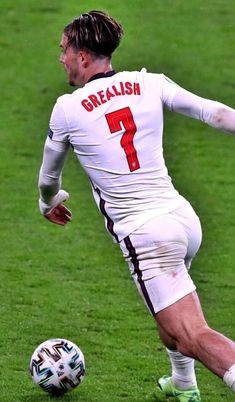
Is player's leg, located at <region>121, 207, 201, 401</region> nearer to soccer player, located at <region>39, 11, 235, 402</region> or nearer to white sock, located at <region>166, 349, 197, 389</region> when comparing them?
soccer player, located at <region>39, 11, 235, 402</region>

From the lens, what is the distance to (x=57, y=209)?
7.61 m

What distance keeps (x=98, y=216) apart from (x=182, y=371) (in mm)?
5427

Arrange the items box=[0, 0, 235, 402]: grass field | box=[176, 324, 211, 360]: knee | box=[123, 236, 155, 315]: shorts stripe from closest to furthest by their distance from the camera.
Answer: box=[176, 324, 211, 360]: knee < box=[123, 236, 155, 315]: shorts stripe < box=[0, 0, 235, 402]: grass field

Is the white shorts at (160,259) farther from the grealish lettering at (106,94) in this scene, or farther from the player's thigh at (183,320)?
the grealish lettering at (106,94)

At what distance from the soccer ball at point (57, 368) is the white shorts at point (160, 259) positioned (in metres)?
1.26

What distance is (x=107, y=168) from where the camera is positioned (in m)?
7.01

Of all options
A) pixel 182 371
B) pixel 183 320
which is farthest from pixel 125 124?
pixel 182 371

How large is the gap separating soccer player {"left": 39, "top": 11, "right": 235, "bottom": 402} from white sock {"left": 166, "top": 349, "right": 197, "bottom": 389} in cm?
69

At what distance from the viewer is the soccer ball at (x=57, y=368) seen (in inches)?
312

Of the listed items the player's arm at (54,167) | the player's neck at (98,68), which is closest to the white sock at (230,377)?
the player's arm at (54,167)

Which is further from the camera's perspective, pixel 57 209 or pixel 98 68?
pixel 57 209

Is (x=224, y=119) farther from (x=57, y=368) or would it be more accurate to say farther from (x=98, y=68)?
(x=57, y=368)

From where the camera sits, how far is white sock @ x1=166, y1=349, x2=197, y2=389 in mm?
7762

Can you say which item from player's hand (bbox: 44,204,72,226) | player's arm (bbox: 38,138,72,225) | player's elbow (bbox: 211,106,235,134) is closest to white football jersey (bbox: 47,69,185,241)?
player's arm (bbox: 38,138,72,225)
